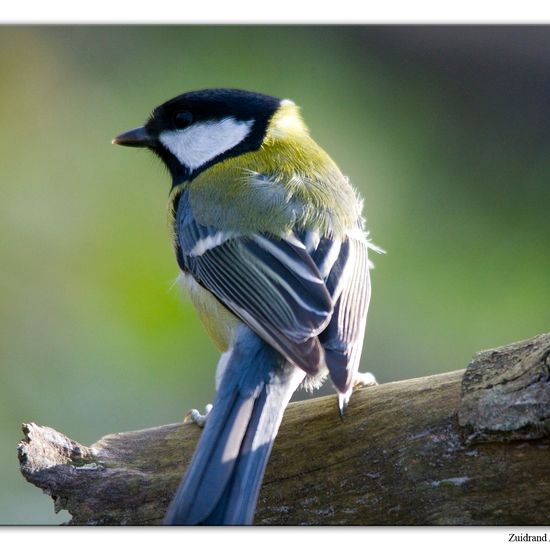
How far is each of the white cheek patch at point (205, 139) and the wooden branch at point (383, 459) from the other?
75cm

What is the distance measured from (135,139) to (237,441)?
1086 mm

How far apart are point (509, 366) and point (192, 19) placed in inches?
47.2

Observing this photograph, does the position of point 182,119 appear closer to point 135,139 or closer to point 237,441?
point 135,139

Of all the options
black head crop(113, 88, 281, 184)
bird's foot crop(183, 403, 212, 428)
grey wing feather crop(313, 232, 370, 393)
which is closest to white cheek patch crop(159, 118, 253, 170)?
black head crop(113, 88, 281, 184)

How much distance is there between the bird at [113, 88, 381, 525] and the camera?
1.51m

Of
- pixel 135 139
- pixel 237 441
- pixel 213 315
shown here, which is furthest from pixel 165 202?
pixel 237 441

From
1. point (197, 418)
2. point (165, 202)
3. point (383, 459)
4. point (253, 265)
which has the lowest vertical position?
point (383, 459)

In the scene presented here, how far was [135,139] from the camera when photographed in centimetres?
228

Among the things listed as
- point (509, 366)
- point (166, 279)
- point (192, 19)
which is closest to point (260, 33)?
point (192, 19)

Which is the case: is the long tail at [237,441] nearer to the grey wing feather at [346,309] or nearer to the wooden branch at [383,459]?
the grey wing feather at [346,309]

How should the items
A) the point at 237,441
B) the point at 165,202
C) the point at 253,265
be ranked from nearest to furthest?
the point at 237,441 → the point at 253,265 → the point at 165,202

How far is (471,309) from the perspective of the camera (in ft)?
7.73

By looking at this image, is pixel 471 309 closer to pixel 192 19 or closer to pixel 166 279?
pixel 166 279

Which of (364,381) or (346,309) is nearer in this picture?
(346,309)
